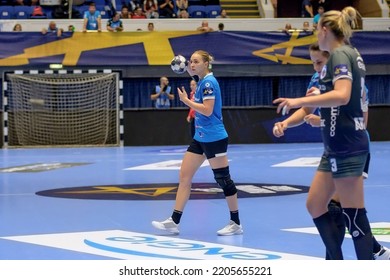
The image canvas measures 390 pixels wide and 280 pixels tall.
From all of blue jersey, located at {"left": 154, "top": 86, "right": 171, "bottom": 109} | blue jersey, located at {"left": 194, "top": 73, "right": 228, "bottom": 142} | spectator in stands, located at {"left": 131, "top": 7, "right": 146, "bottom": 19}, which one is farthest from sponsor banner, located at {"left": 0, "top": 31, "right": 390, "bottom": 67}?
blue jersey, located at {"left": 194, "top": 73, "right": 228, "bottom": 142}

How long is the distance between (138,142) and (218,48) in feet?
12.5

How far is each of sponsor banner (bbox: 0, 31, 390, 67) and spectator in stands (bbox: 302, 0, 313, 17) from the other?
4.57 metres

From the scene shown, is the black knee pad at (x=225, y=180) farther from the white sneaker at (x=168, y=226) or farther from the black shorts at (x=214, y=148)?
the white sneaker at (x=168, y=226)

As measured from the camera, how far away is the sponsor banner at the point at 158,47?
81.1 feet

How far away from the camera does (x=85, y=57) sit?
25.1 m

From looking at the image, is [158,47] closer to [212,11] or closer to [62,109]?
[62,109]

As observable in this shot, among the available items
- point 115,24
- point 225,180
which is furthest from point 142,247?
point 115,24

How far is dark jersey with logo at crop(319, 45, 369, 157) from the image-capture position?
19.3 feet

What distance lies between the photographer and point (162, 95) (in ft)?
83.4

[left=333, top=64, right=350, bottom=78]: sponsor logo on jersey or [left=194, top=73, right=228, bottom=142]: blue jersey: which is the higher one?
[left=333, top=64, right=350, bottom=78]: sponsor logo on jersey

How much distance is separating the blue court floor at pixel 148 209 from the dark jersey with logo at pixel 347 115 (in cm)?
185

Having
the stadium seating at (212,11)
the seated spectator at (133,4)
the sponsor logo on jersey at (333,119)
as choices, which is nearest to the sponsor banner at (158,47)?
the seated spectator at (133,4)

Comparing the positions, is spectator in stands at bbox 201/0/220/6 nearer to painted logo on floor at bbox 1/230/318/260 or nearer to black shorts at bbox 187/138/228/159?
black shorts at bbox 187/138/228/159

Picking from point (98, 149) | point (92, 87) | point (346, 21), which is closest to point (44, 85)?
point (92, 87)
